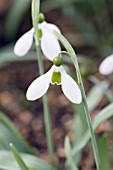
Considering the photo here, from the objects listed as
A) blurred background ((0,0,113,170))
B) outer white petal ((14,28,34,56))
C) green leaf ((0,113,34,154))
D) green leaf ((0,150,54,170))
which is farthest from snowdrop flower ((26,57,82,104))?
blurred background ((0,0,113,170))

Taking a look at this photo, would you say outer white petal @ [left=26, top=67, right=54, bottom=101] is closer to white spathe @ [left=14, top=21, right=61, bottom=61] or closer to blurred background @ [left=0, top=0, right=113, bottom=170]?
white spathe @ [left=14, top=21, right=61, bottom=61]

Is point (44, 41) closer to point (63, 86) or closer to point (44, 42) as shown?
point (44, 42)

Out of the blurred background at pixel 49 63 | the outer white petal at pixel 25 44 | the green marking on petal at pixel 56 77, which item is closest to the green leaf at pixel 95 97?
the blurred background at pixel 49 63

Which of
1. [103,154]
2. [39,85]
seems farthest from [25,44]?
[103,154]

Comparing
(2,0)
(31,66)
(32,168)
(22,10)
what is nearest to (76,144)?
(32,168)

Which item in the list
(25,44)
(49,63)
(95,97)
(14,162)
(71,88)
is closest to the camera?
(71,88)

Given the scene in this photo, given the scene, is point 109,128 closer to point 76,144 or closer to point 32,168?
point 76,144
